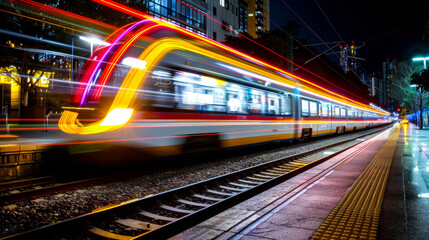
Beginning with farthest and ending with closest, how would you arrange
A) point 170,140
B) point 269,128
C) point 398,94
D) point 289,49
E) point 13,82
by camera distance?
point 398,94, point 289,49, point 269,128, point 13,82, point 170,140

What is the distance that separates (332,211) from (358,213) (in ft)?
1.13

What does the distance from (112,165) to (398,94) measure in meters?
49.5

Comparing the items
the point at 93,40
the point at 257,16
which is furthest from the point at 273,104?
the point at 257,16

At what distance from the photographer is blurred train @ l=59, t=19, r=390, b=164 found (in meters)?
6.69

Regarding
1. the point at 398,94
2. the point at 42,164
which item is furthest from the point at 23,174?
the point at 398,94

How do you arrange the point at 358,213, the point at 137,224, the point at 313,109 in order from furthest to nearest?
the point at 313,109 → the point at 358,213 → the point at 137,224

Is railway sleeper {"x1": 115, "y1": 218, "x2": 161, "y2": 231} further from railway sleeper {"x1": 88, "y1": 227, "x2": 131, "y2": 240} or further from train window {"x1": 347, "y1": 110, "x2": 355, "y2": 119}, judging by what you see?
train window {"x1": 347, "y1": 110, "x2": 355, "y2": 119}

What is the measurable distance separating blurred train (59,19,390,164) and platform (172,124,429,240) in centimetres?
306

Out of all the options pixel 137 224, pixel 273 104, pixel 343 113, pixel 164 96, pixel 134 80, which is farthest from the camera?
pixel 343 113

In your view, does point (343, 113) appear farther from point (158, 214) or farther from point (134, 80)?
point (158, 214)

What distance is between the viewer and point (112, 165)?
8.31 meters

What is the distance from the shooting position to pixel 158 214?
15.4 ft

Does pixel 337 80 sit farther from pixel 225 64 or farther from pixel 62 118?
pixel 62 118

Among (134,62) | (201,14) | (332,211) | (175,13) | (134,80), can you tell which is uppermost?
(201,14)
